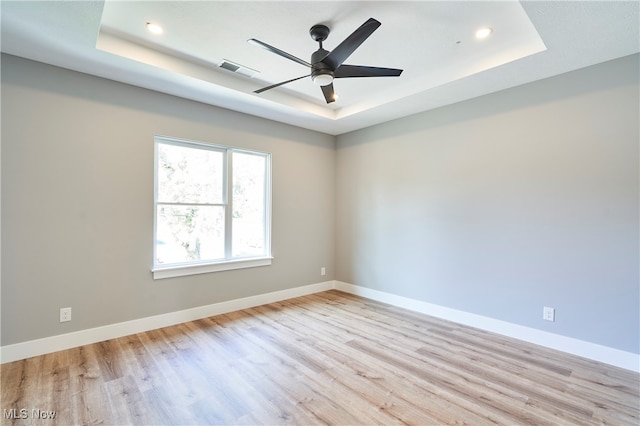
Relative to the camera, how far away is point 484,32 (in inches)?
104

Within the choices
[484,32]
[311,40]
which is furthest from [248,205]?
[484,32]

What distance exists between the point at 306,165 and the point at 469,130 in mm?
2461

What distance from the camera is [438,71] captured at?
3357 mm

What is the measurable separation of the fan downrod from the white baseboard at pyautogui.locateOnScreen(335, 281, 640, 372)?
3.44 m

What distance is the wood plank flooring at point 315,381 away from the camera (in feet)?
6.75

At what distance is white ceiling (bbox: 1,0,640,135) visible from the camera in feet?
7.48

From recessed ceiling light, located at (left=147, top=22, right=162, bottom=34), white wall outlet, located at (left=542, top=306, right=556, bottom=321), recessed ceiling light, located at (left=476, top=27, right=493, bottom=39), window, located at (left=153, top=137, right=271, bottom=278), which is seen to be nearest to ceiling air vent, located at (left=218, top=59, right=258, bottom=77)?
recessed ceiling light, located at (left=147, top=22, right=162, bottom=34)

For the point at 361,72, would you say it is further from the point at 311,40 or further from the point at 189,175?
the point at 189,175

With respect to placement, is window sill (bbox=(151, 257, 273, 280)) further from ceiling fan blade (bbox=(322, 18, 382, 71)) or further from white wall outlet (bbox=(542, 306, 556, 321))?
white wall outlet (bbox=(542, 306, 556, 321))

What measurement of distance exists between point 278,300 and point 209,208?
1.74m

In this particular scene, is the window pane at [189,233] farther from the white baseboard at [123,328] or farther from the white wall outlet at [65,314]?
the white wall outlet at [65,314]

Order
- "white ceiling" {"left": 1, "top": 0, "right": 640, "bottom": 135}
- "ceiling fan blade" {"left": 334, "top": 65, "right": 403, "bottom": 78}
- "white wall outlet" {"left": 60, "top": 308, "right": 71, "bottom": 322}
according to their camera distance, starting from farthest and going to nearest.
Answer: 1. "white wall outlet" {"left": 60, "top": 308, "right": 71, "bottom": 322}
2. "ceiling fan blade" {"left": 334, "top": 65, "right": 403, "bottom": 78}
3. "white ceiling" {"left": 1, "top": 0, "right": 640, "bottom": 135}

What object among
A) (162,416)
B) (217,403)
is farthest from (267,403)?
(162,416)

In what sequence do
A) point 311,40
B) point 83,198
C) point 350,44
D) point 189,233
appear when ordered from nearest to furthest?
point 350,44, point 311,40, point 83,198, point 189,233
